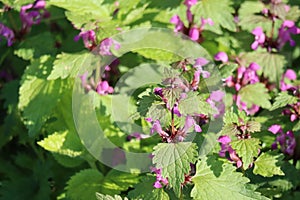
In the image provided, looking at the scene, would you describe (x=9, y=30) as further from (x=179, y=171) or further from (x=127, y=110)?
(x=179, y=171)

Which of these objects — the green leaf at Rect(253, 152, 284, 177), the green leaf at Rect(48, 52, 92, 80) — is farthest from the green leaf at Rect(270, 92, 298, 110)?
the green leaf at Rect(48, 52, 92, 80)

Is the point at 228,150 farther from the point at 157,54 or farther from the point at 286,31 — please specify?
the point at 286,31

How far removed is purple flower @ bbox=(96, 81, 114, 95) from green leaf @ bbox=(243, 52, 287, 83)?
2.60ft

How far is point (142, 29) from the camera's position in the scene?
308 cm

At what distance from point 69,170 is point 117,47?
0.87m

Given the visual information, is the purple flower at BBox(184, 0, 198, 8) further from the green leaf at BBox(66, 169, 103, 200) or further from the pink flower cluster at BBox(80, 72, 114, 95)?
the green leaf at BBox(66, 169, 103, 200)

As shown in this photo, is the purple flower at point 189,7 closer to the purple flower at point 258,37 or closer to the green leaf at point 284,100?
the purple flower at point 258,37

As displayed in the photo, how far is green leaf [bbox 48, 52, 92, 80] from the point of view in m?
2.70

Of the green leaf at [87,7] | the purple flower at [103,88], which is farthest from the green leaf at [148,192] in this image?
the green leaf at [87,7]

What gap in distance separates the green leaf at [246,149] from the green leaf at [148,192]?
335 mm

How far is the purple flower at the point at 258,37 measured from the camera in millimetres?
3051

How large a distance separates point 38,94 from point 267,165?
1.35 m

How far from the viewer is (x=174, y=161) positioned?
1.97 meters

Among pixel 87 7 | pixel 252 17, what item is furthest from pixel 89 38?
pixel 252 17
